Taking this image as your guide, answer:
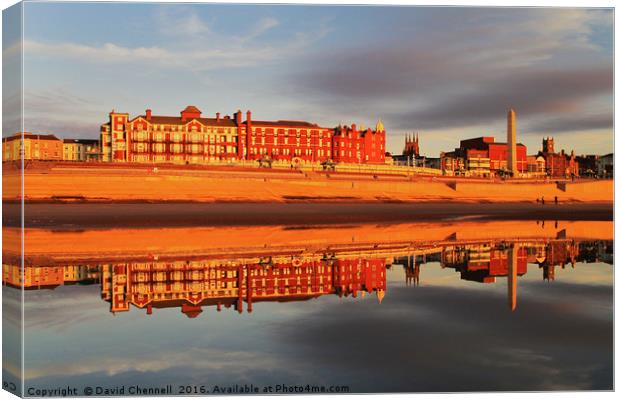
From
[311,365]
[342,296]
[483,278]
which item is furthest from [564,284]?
[311,365]

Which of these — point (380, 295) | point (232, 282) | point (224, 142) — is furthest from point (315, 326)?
point (224, 142)

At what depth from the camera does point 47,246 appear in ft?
53.8

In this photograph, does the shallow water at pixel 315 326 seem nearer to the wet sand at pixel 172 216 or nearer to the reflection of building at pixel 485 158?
the wet sand at pixel 172 216

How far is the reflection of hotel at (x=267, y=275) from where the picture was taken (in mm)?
9992

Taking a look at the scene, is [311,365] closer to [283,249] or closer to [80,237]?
[283,249]

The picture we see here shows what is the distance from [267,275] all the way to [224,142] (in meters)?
46.2

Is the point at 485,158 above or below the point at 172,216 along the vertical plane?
above

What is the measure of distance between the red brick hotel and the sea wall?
4.51 m

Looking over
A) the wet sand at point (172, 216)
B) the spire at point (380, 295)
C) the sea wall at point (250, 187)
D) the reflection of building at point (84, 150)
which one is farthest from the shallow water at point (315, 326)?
the reflection of building at point (84, 150)

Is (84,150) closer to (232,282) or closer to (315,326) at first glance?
(232,282)

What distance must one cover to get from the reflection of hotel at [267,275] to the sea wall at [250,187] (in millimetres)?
16912

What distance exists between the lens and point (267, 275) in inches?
478

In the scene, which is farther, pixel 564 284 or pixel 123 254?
pixel 123 254

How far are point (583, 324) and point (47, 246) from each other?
1365 cm
